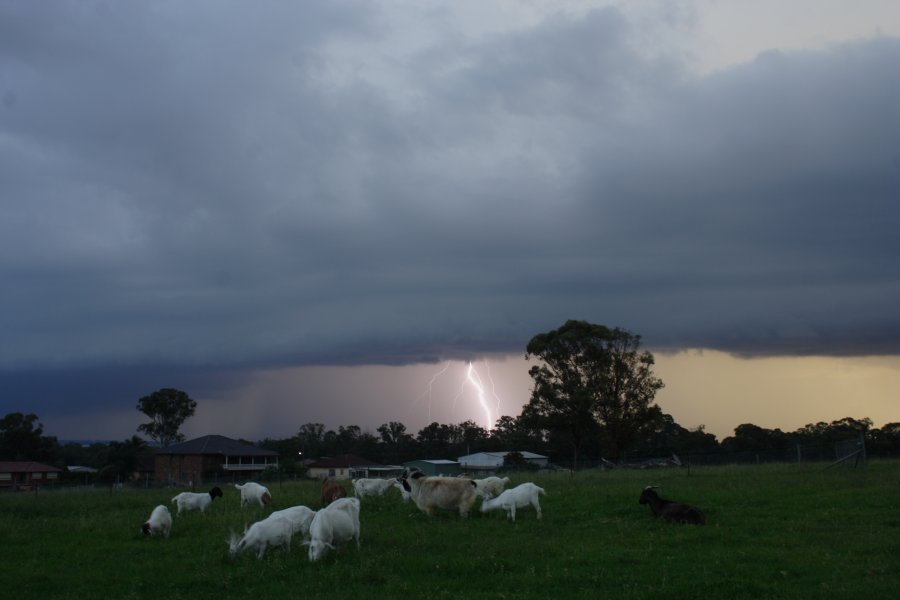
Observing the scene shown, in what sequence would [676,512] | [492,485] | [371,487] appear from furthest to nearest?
[371,487], [492,485], [676,512]

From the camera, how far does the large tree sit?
241ft

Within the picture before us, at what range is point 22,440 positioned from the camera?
338ft

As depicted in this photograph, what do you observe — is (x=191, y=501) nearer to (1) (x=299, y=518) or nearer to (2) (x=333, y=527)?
(1) (x=299, y=518)

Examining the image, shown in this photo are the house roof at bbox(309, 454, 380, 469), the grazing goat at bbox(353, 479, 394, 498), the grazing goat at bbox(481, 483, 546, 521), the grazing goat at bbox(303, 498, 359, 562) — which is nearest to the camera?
the grazing goat at bbox(303, 498, 359, 562)

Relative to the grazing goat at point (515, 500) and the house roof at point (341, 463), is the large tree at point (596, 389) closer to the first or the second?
the house roof at point (341, 463)

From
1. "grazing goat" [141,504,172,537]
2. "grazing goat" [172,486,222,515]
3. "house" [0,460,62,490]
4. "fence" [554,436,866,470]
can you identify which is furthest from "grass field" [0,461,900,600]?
"house" [0,460,62,490]

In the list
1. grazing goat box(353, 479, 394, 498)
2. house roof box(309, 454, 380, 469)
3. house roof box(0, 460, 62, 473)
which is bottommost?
house roof box(309, 454, 380, 469)

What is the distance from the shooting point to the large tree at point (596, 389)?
241 feet

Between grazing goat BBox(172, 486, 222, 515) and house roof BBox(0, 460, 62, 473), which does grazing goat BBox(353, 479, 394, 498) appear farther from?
house roof BBox(0, 460, 62, 473)

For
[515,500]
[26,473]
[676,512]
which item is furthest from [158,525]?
[26,473]

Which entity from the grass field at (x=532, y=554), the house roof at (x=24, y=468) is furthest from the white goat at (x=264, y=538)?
the house roof at (x=24, y=468)

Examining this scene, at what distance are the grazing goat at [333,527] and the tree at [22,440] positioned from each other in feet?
334

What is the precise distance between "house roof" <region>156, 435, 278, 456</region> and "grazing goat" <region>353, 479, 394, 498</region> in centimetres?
6025

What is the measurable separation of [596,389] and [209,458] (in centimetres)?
4174
